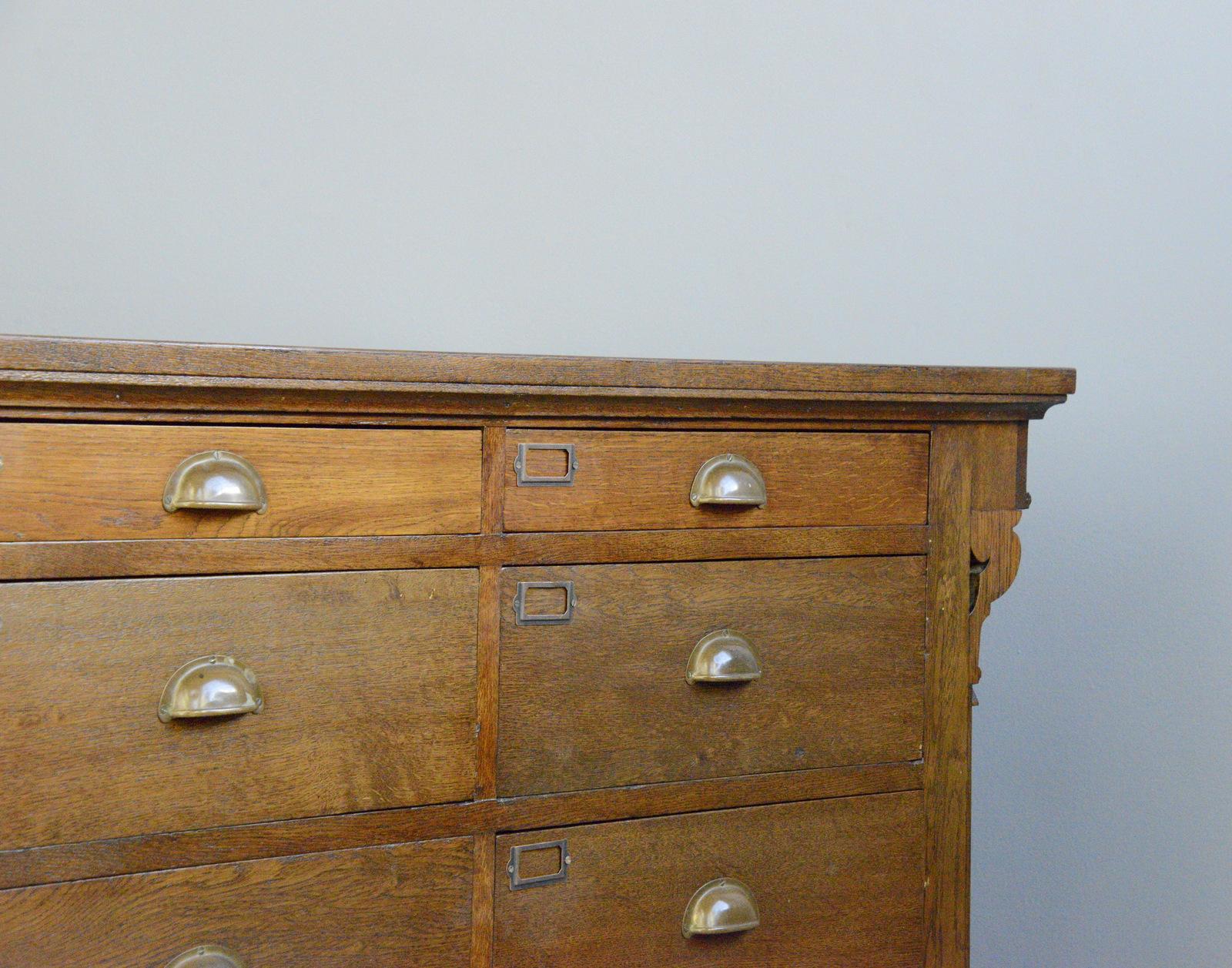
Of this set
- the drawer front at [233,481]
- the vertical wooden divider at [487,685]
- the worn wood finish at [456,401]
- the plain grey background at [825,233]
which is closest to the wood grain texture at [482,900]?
the vertical wooden divider at [487,685]

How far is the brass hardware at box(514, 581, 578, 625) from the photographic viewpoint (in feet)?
3.88

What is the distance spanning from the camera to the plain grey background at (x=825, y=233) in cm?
184

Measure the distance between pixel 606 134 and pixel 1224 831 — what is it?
1703 mm

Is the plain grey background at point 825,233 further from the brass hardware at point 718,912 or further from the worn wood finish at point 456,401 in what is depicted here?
the brass hardware at point 718,912

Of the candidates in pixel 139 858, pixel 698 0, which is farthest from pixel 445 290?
pixel 139 858

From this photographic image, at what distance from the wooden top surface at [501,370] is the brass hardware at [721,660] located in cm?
30

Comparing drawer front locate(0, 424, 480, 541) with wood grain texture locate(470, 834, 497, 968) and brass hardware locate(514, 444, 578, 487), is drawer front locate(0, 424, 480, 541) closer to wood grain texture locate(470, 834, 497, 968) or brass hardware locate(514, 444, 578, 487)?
brass hardware locate(514, 444, 578, 487)

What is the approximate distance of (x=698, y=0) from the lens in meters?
2.13

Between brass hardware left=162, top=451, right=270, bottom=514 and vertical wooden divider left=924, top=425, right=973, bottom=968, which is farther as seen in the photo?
vertical wooden divider left=924, top=425, right=973, bottom=968

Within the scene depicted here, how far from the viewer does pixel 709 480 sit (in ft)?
4.10

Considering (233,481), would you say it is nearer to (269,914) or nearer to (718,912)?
(269,914)

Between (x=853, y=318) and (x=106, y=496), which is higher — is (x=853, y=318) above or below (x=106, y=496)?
above

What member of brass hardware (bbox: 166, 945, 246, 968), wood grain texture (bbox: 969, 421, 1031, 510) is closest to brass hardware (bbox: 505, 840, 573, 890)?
brass hardware (bbox: 166, 945, 246, 968)

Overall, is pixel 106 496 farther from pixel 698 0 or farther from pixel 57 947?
pixel 698 0
